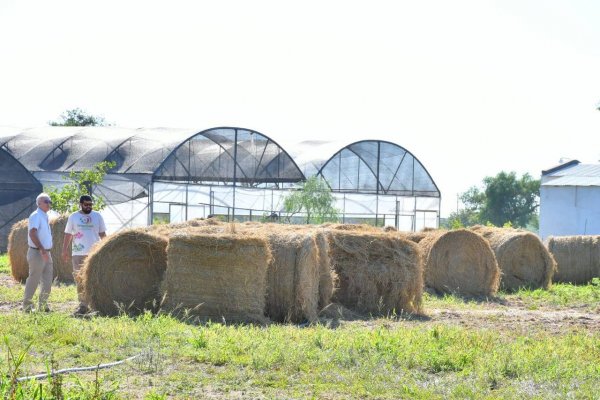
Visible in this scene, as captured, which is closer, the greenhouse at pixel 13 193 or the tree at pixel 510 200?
the greenhouse at pixel 13 193

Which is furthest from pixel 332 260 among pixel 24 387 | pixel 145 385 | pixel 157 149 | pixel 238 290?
pixel 157 149

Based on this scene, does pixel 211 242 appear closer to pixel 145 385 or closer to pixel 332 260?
pixel 332 260

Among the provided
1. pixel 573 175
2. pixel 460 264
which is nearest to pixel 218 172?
pixel 573 175

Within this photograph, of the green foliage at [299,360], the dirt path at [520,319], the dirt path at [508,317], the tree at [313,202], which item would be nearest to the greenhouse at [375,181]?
the tree at [313,202]

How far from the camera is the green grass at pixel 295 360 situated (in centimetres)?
848

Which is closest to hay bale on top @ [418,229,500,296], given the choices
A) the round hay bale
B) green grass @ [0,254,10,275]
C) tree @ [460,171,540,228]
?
the round hay bale

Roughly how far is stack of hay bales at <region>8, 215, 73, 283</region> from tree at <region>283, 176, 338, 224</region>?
20039mm

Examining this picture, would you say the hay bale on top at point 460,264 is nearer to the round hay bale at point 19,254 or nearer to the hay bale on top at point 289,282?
the hay bale on top at point 289,282

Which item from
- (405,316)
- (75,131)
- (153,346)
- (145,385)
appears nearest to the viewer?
(145,385)

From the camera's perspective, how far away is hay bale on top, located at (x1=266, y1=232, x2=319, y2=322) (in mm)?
13961

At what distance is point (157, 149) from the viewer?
40094mm

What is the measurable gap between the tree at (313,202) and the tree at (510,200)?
1611 inches

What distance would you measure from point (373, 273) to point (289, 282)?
2.18m

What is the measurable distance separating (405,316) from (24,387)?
8.39 m
